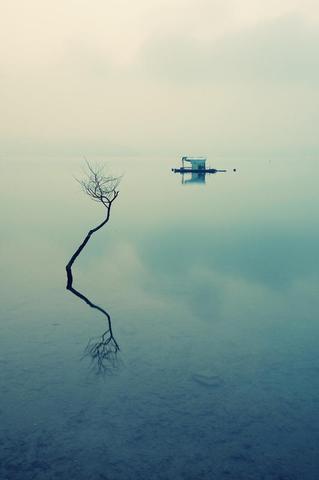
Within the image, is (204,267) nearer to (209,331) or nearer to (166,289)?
(166,289)

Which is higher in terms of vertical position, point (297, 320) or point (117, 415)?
point (297, 320)

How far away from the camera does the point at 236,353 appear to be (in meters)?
17.5

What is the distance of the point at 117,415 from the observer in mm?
13141

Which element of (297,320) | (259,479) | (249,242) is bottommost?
(259,479)

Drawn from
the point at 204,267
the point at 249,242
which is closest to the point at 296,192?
the point at 249,242

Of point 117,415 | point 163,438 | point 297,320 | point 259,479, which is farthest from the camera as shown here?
point 297,320

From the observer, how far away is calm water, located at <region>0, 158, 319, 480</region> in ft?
37.2

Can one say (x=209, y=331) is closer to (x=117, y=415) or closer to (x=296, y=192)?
(x=117, y=415)

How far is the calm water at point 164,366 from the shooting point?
37.2ft

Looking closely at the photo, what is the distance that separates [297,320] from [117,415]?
11.5m

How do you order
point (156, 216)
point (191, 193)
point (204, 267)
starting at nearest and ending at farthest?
point (204, 267) < point (156, 216) < point (191, 193)

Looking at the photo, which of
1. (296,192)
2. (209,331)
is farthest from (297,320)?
(296,192)

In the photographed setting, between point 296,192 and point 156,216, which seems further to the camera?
point 296,192

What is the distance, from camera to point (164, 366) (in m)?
16.2
